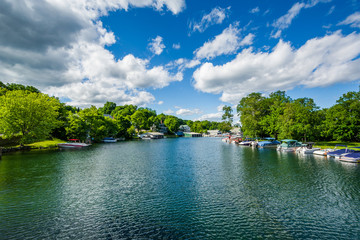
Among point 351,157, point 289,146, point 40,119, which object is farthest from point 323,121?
point 40,119

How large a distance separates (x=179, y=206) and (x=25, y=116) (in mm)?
53737

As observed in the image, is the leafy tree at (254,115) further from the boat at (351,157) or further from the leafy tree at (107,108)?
the leafy tree at (107,108)

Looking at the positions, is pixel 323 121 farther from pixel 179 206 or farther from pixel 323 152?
pixel 179 206

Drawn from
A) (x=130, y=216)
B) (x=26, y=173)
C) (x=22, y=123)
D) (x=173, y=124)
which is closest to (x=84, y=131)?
(x=22, y=123)

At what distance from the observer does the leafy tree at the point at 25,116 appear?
1718 inches

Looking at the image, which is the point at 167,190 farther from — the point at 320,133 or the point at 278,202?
the point at 320,133

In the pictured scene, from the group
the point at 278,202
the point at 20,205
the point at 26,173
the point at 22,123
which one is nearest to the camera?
the point at 20,205

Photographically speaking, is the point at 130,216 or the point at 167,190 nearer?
the point at 130,216

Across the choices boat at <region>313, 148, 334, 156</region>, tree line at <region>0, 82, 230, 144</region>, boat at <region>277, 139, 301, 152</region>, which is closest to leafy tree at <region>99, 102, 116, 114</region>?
tree line at <region>0, 82, 230, 144</region>

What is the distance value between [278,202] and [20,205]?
2280 centimetres

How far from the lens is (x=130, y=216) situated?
13.0 m

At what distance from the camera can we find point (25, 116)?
46.5m

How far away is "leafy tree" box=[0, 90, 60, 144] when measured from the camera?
4363 cm

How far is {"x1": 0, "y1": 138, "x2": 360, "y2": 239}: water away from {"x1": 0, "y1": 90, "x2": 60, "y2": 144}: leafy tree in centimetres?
2830
